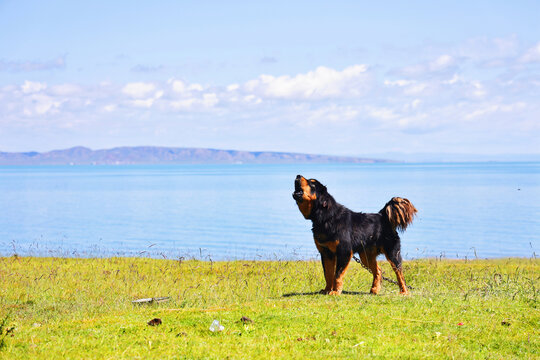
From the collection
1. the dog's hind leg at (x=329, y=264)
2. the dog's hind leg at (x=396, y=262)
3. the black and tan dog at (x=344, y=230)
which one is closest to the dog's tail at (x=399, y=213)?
the black and tan dog at (x=344, y=230)

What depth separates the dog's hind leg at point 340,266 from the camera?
36.1 feet

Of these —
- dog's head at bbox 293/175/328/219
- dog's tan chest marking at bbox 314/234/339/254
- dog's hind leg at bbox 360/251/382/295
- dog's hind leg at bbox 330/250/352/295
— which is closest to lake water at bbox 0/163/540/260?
dog's hind leg at bbox 360/251/382/295

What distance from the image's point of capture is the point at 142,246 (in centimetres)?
3978

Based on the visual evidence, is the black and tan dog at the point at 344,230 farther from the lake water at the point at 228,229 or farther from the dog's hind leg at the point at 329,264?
the lake water at the point at 228,229

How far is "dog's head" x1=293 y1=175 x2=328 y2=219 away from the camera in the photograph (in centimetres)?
1082

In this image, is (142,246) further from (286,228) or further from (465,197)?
(465,197)

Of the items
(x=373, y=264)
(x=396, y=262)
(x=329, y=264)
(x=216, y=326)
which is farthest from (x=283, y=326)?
(x=396, y=262)

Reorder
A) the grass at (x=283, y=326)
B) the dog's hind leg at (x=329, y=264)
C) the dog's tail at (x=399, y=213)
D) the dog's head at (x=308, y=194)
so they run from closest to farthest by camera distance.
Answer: the grass at (x=283, y=326)
the dog's head at (x=308, y=194)
the dog's hind leg at (x=329, y=264)
the dog's tail at (x=399, y=213)

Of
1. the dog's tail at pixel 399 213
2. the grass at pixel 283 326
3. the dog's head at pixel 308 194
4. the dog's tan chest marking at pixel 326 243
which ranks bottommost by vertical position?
the grass at pixel 283 326

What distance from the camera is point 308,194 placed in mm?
10883

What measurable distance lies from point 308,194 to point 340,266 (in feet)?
5.44

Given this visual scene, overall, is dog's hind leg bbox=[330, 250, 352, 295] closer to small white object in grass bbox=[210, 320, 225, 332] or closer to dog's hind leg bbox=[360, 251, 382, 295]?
dog's hind leg bbox=[360, 251, 382, 295]

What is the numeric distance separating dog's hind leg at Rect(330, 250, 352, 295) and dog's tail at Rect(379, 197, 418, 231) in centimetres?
130

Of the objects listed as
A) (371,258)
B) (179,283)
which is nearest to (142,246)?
(179,283)
